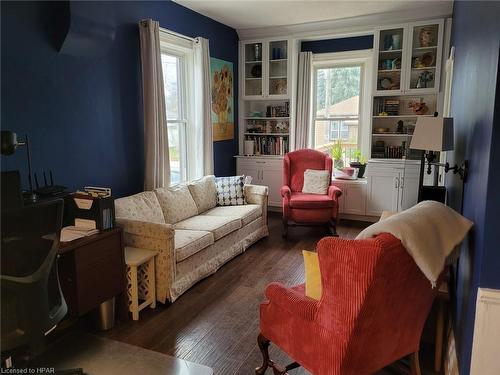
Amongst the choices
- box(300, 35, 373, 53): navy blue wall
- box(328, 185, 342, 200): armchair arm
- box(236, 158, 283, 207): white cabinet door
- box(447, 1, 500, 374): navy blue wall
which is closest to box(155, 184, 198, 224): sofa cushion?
box(328, 185, 342, 200): armchair arm

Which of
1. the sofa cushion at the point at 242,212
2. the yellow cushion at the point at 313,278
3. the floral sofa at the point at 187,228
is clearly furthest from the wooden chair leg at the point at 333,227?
the yellow cushion at the point at 313,278

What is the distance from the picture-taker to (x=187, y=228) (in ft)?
11.5

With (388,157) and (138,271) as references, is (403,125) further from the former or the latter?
(138,271)

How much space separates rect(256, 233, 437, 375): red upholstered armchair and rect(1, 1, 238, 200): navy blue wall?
199 cm

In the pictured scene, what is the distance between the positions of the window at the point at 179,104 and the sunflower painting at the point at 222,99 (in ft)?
1.76

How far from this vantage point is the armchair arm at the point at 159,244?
2.85 meters

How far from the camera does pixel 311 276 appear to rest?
1.85 meters

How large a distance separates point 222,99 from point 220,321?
10.8 ft

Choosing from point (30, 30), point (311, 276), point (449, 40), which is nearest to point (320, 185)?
point (449, 40)

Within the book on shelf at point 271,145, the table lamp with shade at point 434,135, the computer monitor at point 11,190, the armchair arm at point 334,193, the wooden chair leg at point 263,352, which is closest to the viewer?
the wooden chair leg at point 263,352

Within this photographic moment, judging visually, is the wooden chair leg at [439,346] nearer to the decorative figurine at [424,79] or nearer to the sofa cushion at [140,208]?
the sofa cushion at [140,208]

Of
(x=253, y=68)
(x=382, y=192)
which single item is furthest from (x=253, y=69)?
(x=382, y=192)

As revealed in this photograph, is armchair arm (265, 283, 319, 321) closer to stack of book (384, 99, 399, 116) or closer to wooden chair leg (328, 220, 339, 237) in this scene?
wooden chair leg (328, 220, 339, 237)

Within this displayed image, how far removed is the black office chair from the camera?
1570 millimetres
